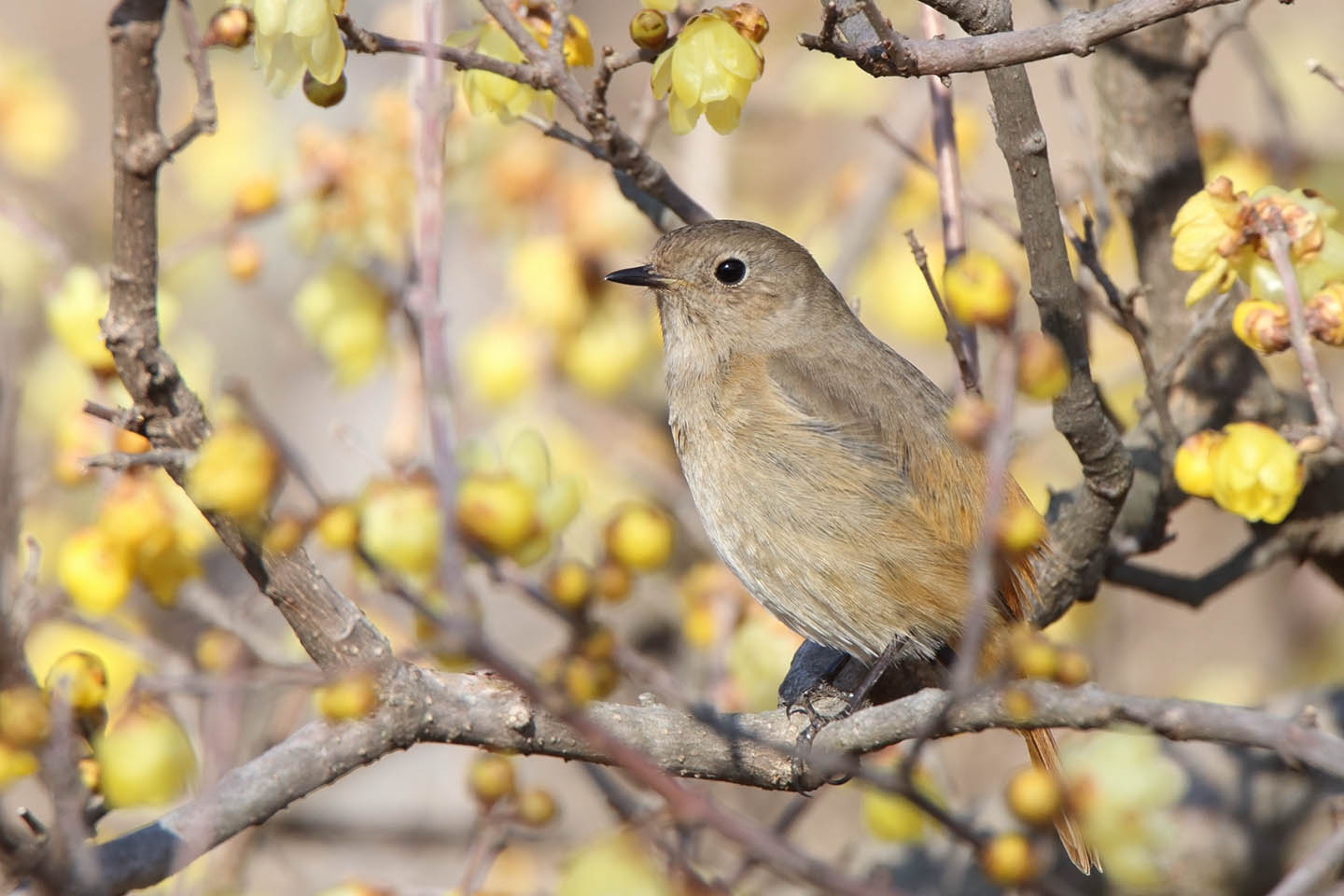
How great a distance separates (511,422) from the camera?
496 cm

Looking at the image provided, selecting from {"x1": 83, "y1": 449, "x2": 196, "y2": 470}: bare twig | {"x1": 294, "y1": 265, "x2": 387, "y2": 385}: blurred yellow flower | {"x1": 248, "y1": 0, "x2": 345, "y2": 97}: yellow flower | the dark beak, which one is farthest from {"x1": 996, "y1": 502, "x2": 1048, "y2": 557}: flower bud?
{"x1": 294, "y1": 265, "x2": 387, "y2": 385}: blurred yellow flower

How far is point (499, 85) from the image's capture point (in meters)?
2.71

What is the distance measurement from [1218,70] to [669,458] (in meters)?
5.17

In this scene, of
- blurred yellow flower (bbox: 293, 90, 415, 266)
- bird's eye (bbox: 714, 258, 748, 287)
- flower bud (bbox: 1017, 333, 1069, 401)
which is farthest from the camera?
bird's eye (bbox: 714, 258, 748, 287)

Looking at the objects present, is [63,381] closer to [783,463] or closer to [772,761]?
[783,463]

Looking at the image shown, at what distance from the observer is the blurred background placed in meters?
3.70

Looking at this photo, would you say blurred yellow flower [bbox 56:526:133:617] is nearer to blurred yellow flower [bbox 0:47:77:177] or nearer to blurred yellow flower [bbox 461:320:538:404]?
blurred yellow flower [bbox 461:320:538:404]

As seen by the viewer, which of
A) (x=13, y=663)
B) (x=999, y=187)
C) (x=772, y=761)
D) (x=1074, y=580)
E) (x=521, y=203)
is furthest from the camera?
Result: (x=999, y=187)

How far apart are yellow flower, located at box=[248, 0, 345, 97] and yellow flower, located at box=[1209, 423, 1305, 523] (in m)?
1.70

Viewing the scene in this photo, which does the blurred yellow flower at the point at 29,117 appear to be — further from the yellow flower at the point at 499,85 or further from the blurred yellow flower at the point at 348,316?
the yellow flower at the point at 499,85

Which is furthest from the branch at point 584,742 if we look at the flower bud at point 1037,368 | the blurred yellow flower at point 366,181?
the blurred yellow flower at point 366,181

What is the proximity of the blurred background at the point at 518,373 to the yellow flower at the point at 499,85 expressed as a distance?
0.72 metres

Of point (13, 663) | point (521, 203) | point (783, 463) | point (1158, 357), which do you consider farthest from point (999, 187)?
point (13, 663)

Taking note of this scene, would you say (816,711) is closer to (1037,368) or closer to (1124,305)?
(1124,305)
